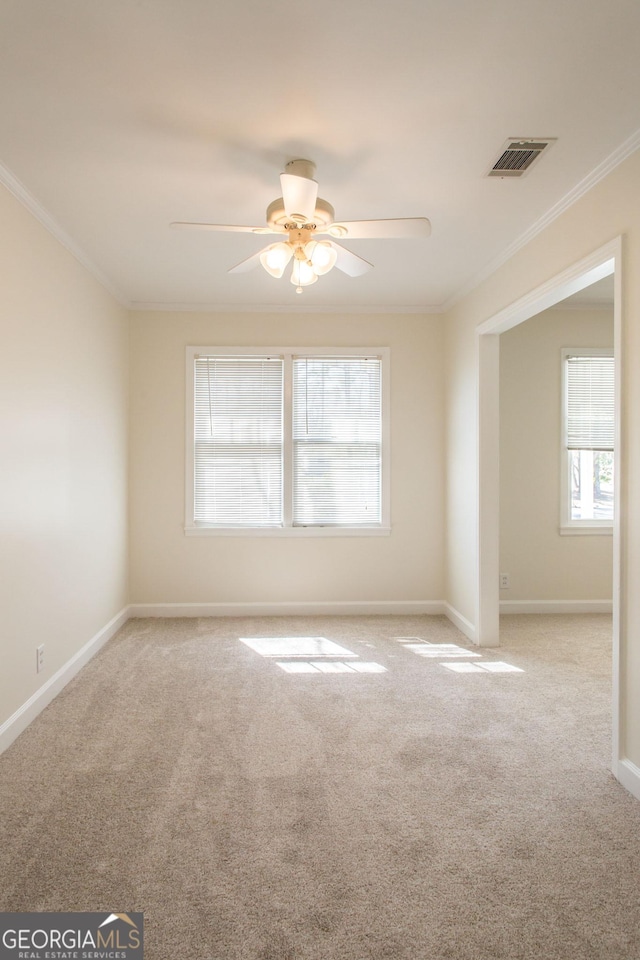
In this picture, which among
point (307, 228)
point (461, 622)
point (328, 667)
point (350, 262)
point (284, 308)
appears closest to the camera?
point (307, 228)

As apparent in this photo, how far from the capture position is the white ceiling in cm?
180

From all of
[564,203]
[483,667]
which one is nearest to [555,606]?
[483,667]

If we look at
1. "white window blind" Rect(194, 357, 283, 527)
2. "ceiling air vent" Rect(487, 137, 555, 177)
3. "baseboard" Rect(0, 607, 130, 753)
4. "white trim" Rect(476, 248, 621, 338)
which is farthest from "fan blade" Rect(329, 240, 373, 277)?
"baseboard" Rect(0, 607, 130, 753)

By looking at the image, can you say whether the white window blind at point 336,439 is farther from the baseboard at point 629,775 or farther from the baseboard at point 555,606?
the baseboard at point 629,775

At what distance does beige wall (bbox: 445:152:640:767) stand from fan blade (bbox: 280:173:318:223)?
1393 millimetres

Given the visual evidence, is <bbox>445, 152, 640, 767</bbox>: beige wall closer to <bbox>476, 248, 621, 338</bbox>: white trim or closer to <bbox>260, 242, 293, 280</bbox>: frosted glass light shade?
<bbox>476, 248, 621, 338</bbox>: white trim

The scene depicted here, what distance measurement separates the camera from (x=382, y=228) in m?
2.57

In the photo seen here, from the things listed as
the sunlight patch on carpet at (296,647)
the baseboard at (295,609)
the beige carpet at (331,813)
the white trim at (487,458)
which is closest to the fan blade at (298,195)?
the white trim at (487,458)

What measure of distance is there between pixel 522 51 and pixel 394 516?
3.76m

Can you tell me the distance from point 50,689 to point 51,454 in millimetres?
1370

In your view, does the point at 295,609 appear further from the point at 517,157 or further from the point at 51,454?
the point at 517,157

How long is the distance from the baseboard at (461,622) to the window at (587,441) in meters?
1.35

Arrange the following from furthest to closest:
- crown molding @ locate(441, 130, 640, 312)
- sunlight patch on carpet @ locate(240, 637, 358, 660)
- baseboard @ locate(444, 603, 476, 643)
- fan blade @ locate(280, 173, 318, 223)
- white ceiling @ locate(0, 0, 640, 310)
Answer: baseboard @ locate(444, 603, 476, 643)
sunlight patch on carpet @ locate(240, 637, 358, 660)
crown molding @ locate(441, 130, 640, 312)
fan blade @ locate(280, 173, 318, 223)
white ceiling @ locate(0, 0, 640, 310)

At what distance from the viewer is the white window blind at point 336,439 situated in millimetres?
5172
